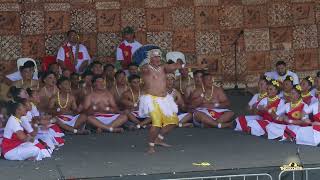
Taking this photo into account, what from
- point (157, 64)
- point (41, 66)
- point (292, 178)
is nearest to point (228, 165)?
point (292, 178)

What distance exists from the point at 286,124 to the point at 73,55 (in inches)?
135

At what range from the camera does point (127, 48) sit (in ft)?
33.3

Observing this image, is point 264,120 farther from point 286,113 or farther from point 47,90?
point 47,90

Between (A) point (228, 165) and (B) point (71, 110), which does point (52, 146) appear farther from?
(A) point (228, 165)

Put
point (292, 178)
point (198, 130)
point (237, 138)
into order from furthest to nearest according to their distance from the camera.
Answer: point (198, 130)
point (237, 138)
point (292, 178)

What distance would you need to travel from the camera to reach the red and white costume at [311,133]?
7535 mm

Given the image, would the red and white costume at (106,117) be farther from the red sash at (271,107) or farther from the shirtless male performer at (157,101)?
the red sash at (271,107)

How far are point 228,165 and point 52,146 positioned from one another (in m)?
2.03

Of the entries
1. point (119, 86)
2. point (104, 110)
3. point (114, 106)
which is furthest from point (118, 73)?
point (104, 110)

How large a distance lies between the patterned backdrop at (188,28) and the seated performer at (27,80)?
1428 millimetres

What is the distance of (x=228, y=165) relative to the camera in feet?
21.6

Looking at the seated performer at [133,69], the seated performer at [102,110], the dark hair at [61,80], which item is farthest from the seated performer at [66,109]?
the seated performer at [133,69]

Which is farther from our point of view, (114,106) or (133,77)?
(133,77)

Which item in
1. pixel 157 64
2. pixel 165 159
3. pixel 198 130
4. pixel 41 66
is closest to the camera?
pixel 165 159
